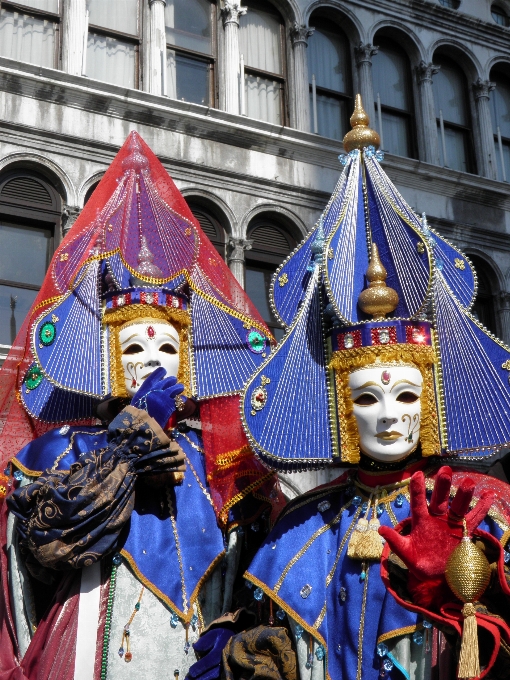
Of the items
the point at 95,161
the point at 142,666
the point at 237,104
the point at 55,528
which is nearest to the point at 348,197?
the point at 55,528

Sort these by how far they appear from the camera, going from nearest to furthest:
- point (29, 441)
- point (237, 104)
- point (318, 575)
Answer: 1. point (318, 575)
2. point (29, 441)
3. point (237, 104)

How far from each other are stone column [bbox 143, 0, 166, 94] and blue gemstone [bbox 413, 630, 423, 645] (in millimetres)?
A: 7185

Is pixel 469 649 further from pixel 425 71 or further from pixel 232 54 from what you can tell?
pixel 425 71

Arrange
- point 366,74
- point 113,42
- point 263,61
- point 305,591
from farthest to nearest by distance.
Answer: point 366,74
point 263,61
point 113,42
point 305,591

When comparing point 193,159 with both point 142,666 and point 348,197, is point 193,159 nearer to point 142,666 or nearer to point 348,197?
point 348,197

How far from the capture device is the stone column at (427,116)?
11359 mm

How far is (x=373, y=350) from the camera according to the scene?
417 cm

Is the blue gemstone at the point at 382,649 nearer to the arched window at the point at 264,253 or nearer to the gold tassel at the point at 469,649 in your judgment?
the gold tassel at the point at 469,649

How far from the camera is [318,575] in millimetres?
4023

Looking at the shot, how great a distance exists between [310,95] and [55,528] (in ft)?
25.7

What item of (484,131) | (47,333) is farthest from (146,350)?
(484,131)

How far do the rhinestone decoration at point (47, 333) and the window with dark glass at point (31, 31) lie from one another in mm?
5309

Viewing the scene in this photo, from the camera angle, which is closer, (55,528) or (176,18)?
(55,528)

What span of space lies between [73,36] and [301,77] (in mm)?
2572
